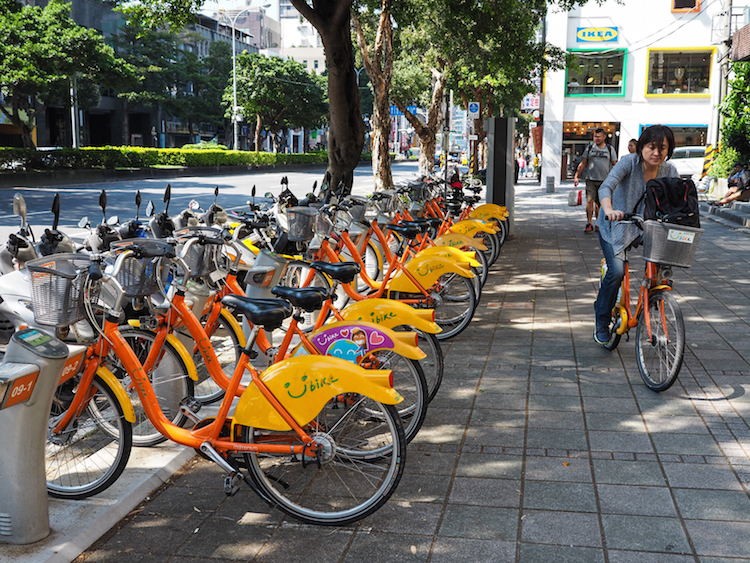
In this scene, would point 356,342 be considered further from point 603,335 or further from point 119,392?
point 603,335

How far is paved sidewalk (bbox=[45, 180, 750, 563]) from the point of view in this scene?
121 inches

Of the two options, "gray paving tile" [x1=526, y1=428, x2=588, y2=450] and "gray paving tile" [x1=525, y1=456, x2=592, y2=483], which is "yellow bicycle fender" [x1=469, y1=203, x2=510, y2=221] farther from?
"gray paving tile" [x1=525, y1=456, x2=592, y2=483]

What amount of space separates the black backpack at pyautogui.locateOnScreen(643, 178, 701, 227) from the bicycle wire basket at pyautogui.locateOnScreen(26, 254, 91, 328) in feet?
11.6

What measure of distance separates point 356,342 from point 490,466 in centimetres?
94

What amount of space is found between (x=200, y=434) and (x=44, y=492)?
26.3 inches

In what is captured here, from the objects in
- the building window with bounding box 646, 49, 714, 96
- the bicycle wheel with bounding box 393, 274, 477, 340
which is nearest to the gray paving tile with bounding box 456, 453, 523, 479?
the bicycle wheel with bounding box 393, 274, 477, 340

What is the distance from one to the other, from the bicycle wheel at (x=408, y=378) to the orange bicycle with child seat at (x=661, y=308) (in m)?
1.77

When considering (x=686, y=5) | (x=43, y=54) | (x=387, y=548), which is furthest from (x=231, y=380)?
(x=686, y=5)

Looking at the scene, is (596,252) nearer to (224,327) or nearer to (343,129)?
(343,129)

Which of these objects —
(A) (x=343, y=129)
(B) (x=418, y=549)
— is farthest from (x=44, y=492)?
(A) (x=343, y=129)

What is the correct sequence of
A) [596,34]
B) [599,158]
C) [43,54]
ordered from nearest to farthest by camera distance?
1. [599,158]
2. [43,54]
3. [596,34]

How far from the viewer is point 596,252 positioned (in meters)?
11.6

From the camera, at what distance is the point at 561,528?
319 cm

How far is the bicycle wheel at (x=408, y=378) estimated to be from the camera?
13.0ft
